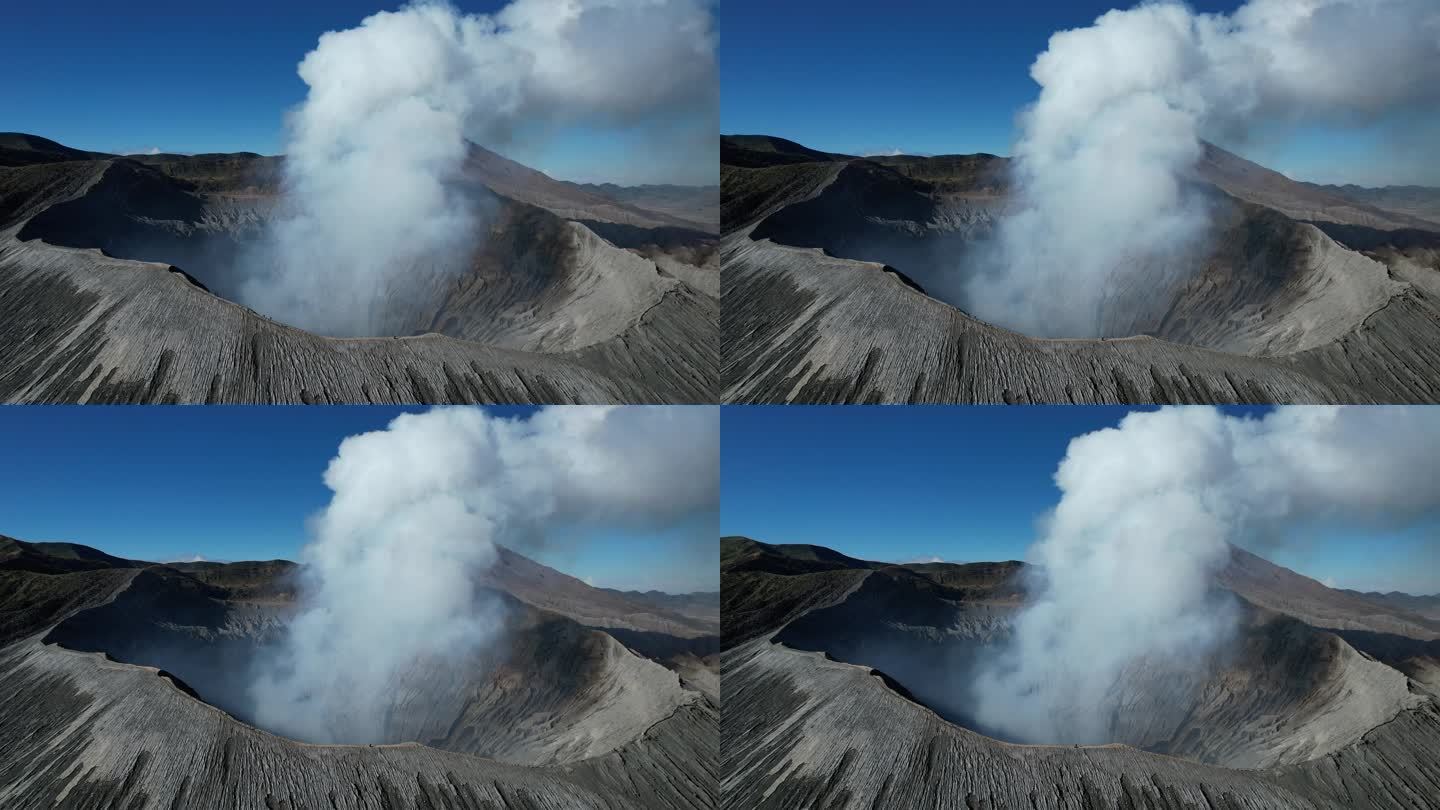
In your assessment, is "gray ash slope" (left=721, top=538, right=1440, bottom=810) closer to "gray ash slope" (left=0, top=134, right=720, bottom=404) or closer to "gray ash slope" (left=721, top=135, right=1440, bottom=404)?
"gray ash slope" (left=721, top=135, right=1440, bottom=404)

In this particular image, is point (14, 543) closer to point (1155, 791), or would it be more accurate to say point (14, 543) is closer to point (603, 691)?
point (603, 691)

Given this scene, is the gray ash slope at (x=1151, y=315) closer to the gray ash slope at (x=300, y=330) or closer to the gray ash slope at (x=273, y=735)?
the gray ash slope at (x=300, y=330)

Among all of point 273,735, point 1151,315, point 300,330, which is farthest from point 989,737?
point 1151,315

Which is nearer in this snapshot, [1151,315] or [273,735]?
[273,735]

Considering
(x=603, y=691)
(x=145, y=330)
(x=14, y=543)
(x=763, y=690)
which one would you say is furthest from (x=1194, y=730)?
(x=14, y=543)

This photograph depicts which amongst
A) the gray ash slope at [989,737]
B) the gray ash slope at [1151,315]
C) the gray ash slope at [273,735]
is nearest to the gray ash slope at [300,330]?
the gray ash slope at [1151,315]

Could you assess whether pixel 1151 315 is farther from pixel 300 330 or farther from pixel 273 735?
pixel 273 735
